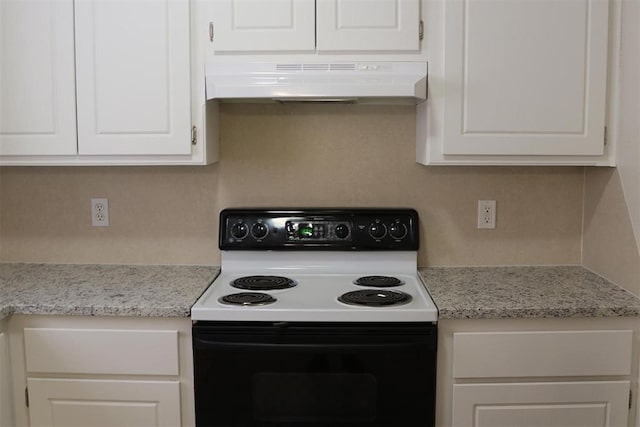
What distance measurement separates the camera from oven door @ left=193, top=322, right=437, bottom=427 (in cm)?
196

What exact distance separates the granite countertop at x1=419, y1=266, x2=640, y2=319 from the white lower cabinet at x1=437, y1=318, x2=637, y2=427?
4cm

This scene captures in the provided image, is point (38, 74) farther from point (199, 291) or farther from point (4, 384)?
point (4, 384)

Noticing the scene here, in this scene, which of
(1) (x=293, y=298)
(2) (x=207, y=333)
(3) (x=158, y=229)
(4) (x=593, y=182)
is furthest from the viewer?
(3) (x=158, y=229)

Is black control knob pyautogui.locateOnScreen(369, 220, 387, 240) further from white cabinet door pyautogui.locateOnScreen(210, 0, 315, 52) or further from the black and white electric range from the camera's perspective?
white cabinet door pyautogui.locateOnScreen(210, 0, 315, 52)

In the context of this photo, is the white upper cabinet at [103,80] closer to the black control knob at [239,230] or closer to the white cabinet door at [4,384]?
the black control knob at [239,230]

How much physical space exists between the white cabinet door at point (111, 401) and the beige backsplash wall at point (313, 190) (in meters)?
0.66

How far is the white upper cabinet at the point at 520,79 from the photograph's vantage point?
215 centimetres

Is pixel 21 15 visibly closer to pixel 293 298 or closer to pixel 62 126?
pixel 62 126

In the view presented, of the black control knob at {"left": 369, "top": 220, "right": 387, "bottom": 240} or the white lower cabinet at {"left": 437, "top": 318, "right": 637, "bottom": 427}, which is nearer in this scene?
the white lower cabinet at {"left": 437, "top": 318, "right": 637, "bottom": 427}

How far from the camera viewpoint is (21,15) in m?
2.22

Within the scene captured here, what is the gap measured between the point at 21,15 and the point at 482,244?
1.83m

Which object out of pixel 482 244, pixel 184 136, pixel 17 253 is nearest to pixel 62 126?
pixel 184 136

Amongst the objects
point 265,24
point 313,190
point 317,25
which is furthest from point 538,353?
point 265,24

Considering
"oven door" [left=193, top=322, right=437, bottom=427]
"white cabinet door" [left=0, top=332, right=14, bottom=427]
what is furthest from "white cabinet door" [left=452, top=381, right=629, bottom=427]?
"white cabinet door" [left=0, top=332, right=14, bottom=427]
